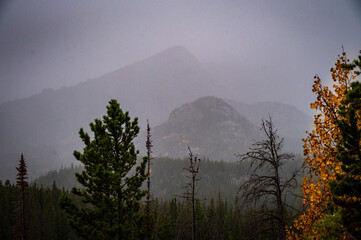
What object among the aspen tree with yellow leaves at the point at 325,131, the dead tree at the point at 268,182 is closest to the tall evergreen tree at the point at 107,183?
the dead tree at the point at 268,182

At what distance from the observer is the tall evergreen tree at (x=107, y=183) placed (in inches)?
439

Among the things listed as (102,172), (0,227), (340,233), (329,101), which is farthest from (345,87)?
(0,227)

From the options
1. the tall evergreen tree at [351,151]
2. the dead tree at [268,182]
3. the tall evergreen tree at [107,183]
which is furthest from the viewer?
the tall evergreen tree at [107,183]

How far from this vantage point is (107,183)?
1146 centimetres

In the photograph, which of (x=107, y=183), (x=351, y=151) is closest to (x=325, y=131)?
(x=351, y=151)

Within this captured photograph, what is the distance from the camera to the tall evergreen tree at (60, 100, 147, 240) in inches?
439

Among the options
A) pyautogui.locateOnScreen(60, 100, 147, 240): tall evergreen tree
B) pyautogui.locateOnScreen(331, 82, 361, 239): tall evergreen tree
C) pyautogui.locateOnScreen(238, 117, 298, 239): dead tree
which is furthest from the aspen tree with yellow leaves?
pyautogui.locateOnScreen(60, 100, 147, 240): tall evergreen tree

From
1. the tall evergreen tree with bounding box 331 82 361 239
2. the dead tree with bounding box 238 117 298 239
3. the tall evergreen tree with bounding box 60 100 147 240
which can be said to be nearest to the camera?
the tall evergreen tree with bounding box 331 82 361 239

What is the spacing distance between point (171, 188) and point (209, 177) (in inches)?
1425

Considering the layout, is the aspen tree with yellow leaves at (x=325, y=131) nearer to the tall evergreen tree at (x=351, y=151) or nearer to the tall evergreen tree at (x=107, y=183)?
the tall evergreen tree at (x=351, y=151)

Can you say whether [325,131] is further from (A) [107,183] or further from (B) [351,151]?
(A) [107,183]

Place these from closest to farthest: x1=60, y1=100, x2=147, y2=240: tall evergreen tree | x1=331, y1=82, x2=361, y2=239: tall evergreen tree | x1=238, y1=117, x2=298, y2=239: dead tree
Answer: x1=331, y1=82, x2=361, y2=239: tall evergreen tree → x1=238, y1=117, x2=298, y2=239: dead tree → x1=60, y1=100, x2=147, y2=240: tall evergreen tree

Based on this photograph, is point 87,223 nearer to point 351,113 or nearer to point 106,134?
point 106,134

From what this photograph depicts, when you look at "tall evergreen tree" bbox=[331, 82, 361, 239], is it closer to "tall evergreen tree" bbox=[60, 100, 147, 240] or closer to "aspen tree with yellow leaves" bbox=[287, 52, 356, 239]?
"aspen tree with yellow leaves" bbox=[287, 52, 356, 239]
